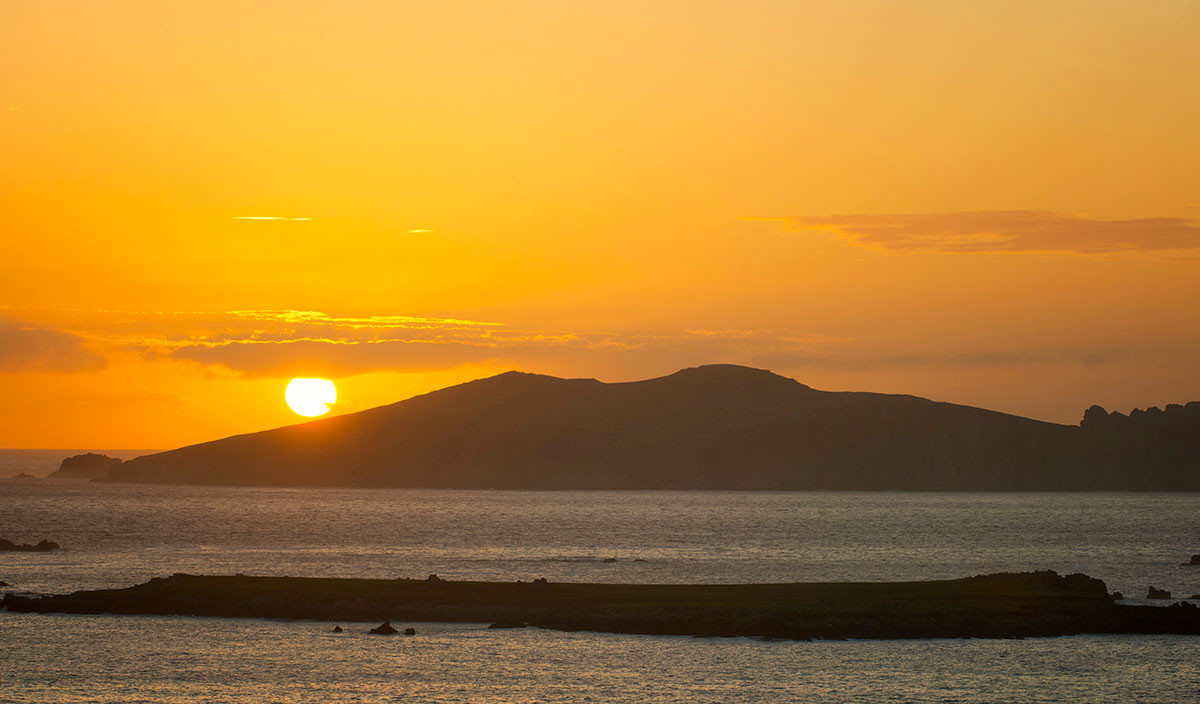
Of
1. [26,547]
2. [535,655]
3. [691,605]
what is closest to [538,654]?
[535,655]

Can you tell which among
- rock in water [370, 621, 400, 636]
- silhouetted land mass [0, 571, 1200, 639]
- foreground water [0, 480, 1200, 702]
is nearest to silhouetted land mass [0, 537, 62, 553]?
foreground water [0, 480, 1200, 702]

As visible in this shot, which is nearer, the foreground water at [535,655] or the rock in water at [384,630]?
the foreground water at [535,655]

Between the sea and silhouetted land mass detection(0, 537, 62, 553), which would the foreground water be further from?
silhouetted land mass detection(0, 537, 62, 553)

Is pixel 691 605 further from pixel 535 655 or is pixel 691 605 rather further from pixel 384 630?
pixel 384 630

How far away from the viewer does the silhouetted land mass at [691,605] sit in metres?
59.0

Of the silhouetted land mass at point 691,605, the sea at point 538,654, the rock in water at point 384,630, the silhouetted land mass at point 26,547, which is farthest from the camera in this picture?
the silhouetted land mass at point 26,547

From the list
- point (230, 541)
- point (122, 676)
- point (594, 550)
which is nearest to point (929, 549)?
point (594, 550)

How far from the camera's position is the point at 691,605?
205 ft

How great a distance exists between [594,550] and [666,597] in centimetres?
4733

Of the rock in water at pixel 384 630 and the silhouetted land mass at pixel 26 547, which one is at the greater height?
the silhouetted land mass at pixel 26 547

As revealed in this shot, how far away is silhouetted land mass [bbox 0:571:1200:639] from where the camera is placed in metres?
59.0

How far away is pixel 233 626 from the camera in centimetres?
6084

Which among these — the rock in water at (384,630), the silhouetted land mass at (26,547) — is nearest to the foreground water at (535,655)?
the rock in water at (384,630)

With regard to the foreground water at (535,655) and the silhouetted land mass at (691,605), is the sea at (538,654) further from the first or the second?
the silhouetted land mass at (691,605)
